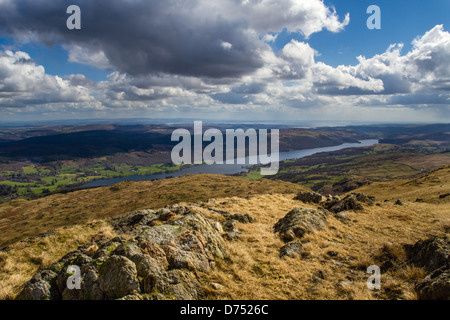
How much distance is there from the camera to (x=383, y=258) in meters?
12.0

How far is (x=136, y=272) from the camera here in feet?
28.5

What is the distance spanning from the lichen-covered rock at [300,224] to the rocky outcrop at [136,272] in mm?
6476

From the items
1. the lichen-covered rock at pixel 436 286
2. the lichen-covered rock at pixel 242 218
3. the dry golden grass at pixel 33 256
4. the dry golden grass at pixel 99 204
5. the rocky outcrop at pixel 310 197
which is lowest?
the dry golden grass at pixel 99 204

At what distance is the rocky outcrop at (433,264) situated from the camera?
7818mm

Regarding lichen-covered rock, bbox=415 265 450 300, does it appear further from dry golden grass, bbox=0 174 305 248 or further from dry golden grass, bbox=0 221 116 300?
dry golden grass, bbox=0 174 305 248

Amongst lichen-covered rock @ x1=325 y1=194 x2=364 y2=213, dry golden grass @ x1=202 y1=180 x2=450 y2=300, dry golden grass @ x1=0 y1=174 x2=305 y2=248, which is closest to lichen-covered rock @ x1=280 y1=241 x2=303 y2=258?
dry golden grass @ x1=202 y1=180 x2=450 y2=300

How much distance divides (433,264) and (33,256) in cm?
2151

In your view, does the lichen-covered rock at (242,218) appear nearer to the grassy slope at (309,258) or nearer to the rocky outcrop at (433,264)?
the grassy slope at (309,258)

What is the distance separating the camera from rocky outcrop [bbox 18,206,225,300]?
837 centimetres

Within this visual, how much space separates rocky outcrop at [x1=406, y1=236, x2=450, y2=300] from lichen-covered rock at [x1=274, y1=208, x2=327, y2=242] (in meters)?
5.67

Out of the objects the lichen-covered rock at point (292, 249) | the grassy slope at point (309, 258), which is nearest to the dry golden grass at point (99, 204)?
the grassy slope at point (309, 258)
